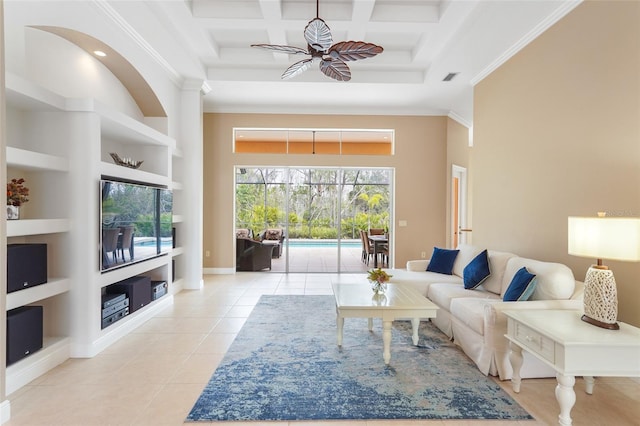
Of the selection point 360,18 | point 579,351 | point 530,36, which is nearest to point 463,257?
point 579,351

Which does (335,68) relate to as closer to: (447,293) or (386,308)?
(386,308)

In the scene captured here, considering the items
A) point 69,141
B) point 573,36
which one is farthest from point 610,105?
point 69,141

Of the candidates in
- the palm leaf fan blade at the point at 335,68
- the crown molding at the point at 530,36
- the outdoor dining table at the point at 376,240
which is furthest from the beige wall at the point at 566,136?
the outdoor dining table at the point at 376,240

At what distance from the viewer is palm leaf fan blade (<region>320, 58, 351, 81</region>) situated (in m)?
3.77

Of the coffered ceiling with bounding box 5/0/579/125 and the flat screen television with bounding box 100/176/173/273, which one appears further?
the coffered ceiling with bounding box 5/0/579/125

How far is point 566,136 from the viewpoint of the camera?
11.4ft

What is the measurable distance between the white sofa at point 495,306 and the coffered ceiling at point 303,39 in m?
2.69

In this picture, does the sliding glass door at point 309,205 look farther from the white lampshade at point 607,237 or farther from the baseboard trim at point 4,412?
the baseboard trim at point 4,412

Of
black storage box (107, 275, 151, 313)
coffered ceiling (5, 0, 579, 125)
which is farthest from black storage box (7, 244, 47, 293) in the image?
coffered ceiling (5, 0, 579, 125)

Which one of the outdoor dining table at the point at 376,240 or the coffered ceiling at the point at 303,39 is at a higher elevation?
the coffered ceiling at the point at 303,39

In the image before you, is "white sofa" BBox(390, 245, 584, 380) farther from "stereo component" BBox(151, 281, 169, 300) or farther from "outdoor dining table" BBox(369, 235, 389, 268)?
"stereo component" BBox(151, 281, 169, 300)

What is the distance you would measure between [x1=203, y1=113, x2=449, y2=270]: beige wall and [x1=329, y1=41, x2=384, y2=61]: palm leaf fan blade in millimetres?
3587

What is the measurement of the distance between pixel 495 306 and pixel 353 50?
2.73m

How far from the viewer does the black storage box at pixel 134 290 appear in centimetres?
391
